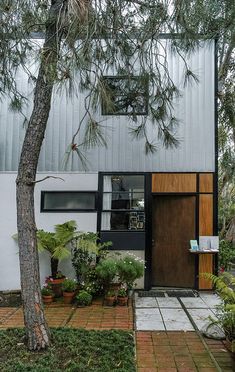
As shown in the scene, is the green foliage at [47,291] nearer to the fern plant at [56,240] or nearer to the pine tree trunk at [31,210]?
the fern plant at [56,240]

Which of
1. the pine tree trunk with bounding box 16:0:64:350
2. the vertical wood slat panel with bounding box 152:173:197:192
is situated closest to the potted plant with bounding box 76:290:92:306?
the pine tree trunk with bounding box 16:0:64:350

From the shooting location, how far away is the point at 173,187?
6.87 meters

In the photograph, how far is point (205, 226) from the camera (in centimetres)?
675

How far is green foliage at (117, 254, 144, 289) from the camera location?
5.77 meters

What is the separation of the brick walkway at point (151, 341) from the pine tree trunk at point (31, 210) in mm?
1102

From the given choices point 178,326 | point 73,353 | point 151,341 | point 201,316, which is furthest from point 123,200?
point 73,353

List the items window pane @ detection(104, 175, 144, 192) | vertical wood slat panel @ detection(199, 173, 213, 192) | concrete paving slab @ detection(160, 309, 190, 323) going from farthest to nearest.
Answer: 1. window pane @ detection(104, 175, 144, 192)
2. vertical wood slat panel @ detection(199, 173, 213, 192)
3. concrete paving slab @ detection(160, 309, 190, 323)

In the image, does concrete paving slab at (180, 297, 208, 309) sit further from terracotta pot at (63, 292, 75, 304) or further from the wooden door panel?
terracotta pot at (63, 292, 75, 304)

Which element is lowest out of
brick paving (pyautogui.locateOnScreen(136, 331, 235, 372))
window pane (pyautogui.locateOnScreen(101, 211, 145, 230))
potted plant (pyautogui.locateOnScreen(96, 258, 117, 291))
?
A: brick paving (pyautogui.locateOnScreen(136, 331, 235, 372))

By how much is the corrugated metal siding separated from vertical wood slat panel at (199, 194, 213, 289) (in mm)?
640

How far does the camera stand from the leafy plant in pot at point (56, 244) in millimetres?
6096

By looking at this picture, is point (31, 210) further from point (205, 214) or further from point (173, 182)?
point (205, 214)

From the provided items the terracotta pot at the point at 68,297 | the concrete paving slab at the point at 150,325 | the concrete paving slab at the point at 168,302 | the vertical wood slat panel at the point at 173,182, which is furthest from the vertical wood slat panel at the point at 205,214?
the terracotta pot at the point at 68,297

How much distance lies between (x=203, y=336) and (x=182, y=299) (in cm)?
186
